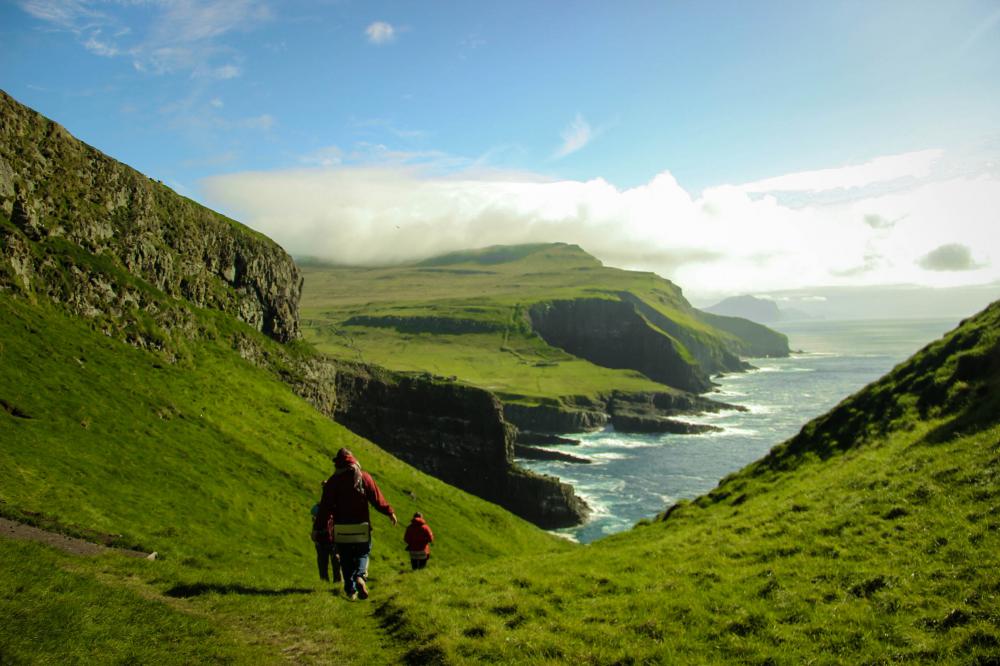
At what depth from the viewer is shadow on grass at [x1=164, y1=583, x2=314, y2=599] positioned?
618 inches

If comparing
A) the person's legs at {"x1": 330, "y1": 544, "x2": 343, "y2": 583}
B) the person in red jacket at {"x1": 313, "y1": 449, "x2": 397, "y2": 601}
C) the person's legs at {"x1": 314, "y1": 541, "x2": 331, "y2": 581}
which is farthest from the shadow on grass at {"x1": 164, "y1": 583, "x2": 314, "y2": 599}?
the person in red jacket at {"x1": 313, "y1": 449, "x2": 397, "y2": 601}

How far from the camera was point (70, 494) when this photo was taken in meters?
26.5

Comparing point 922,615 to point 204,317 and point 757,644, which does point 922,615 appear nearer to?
point 757,644

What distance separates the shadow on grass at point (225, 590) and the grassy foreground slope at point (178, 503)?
6cm

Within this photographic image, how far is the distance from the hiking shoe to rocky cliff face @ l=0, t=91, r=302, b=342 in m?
48.4

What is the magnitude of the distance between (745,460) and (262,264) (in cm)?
13786

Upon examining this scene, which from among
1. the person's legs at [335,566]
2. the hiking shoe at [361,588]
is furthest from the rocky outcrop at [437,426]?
the hiking shoe at [361,588]

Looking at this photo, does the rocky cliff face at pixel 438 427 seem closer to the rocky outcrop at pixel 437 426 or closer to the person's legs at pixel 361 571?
the rocky outcrop at pixel 437 426

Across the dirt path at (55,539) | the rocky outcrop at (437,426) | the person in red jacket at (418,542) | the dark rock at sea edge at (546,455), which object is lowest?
the dark rock at sea edge at (546,455)

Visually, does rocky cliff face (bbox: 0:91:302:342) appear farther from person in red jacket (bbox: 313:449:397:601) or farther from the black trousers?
person in red jacket (bbox: 313:449:397:601)

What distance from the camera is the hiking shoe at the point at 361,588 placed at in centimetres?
1738

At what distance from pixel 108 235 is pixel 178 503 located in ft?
159

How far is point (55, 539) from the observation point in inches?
763

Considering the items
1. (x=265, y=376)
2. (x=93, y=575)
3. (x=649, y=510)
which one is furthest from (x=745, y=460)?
(x=93, y=575)
